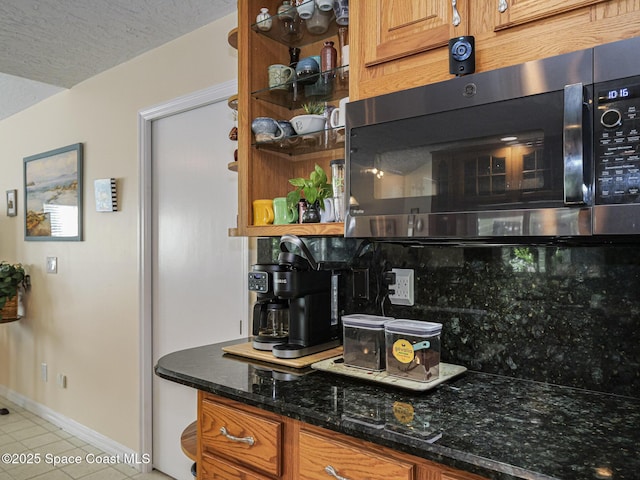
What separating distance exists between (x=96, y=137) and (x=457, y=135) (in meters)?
2.72

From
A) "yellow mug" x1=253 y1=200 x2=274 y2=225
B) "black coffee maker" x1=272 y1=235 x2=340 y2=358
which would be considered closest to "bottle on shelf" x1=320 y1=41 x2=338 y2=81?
"yellow mug" x1=253 y1=200 x2=274 y2=225

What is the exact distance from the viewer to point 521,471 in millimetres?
814

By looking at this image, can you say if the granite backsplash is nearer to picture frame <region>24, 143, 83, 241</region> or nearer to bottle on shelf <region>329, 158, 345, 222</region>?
bottle on shelf <region>329, 158, 345, 222</region>

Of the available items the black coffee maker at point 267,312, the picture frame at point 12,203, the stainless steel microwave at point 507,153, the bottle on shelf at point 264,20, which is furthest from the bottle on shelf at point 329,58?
the picture frame at point 12,203

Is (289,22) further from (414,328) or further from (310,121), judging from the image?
(414,328)

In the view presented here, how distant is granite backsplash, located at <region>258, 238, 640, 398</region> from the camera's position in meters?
1.21

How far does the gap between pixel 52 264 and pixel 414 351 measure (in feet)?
10.6

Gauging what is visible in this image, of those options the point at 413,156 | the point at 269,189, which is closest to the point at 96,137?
the point at 269,189

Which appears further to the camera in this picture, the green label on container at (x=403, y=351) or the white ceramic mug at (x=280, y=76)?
the white ceramic mug at (x=280, y=76)

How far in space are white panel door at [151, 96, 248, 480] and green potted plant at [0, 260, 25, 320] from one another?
1537 mm

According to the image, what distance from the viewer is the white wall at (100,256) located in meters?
2.62

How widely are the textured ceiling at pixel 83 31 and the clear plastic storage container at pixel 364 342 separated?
164 centimetres

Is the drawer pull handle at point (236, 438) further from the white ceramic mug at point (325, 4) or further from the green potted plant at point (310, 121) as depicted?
the white ceramic mug at point (325, 4)

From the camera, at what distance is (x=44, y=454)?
2967 millimetres
